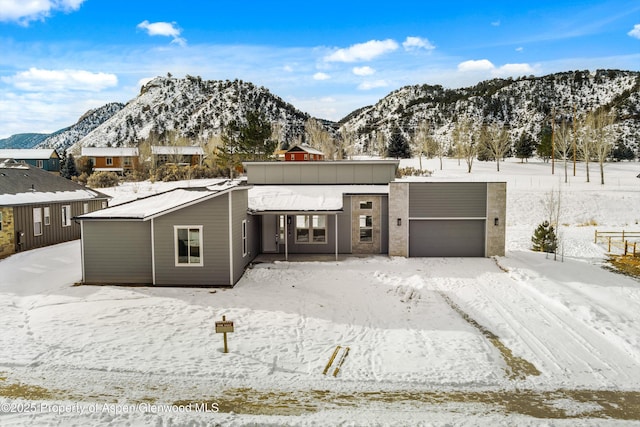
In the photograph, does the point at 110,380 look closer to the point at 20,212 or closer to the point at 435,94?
the point at 20,212

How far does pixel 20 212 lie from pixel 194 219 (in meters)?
11.6

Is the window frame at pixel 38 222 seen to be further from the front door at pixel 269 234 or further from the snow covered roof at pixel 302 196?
the front door at pixel 269 234

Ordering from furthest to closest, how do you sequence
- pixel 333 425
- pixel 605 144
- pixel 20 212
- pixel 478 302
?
1. pixel 605 144
2. pixel 20 212
3. pixel 478 302
4. pixel 333 425

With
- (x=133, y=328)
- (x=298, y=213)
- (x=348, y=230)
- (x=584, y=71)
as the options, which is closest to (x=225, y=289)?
(x=133, y=328)

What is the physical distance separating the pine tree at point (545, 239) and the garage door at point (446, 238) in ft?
11.9

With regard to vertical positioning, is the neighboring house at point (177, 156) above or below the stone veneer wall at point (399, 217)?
above

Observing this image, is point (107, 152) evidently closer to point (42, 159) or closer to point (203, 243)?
point (42, 159)

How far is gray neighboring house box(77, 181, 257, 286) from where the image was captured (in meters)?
14.3

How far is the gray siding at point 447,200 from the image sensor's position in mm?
19375

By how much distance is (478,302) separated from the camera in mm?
Answer: 13266

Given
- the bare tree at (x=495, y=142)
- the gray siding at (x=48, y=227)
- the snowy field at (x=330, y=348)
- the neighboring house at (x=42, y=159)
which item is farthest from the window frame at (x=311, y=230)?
the neighboring house at (x=42, y=159)

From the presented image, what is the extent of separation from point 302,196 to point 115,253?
28.8 ft

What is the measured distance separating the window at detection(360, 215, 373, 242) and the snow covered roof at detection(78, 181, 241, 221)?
24.0ft

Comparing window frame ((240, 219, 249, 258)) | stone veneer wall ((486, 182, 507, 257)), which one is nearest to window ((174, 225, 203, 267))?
window frame ((240, 219, 249, 258))
